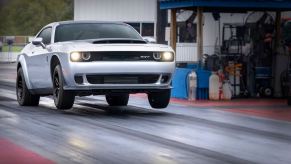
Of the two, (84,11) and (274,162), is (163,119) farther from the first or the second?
(84,11)

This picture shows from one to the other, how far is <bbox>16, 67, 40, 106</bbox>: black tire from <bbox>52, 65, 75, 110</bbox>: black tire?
4.22 ft

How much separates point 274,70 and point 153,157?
1098 cm

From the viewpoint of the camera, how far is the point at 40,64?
11.5 metres

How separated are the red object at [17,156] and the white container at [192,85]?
8346 millimetres

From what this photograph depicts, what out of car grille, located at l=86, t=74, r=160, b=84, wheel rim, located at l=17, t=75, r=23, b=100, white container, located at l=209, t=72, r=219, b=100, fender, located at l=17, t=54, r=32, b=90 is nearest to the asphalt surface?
wheel rim, located at l=17, t=75, r=23, b=100

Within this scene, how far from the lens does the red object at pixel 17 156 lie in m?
5.54

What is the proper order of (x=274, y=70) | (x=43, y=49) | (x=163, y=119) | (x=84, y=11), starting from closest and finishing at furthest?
(x=163, y=119) < (x=43, y=49) < (x=274, y=70) < (x=84, y=11)

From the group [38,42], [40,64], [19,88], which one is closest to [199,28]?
[19,88]

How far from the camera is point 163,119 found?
10.1m

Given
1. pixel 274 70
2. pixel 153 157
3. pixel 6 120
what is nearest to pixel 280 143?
pixel 153 157

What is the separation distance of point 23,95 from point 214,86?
4.83 metres

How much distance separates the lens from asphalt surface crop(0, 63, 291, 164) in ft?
19.9

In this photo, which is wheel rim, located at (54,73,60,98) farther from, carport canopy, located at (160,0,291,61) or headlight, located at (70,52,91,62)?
carport canopy, located at (160,0,291,61)

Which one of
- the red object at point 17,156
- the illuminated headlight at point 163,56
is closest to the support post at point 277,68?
the illuminated headlight at point 163,56
